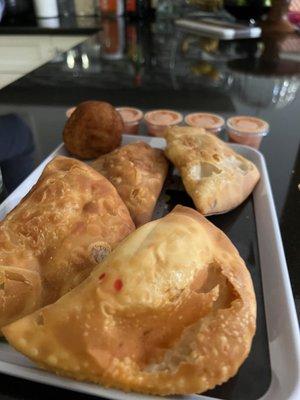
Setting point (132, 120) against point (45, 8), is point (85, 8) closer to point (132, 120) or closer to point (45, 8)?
point (45, 8)

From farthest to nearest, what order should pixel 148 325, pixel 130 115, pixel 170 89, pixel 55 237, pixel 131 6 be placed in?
pixel 131 6 → pixel 170 89 → pixel 130 115 → pixel 55 237 → pixel 148 325

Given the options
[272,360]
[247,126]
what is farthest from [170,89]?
[272,360]

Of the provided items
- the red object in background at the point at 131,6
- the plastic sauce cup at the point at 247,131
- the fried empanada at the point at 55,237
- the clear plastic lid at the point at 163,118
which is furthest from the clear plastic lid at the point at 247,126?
the red object in background at the point at 131,6

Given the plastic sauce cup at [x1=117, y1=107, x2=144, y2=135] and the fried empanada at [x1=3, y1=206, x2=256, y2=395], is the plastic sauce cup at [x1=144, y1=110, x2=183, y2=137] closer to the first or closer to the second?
the plastic sauce cup at [x1=117, y1=107, x2=144, y2=135]

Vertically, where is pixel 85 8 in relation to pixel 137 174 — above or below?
Result: above

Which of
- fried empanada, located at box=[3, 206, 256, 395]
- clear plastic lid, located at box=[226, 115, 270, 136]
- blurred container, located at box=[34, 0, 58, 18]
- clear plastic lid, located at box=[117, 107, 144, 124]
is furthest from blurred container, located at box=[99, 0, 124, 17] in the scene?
fried empanada, located at box=[3, 206, 256, 395]

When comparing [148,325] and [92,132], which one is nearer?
[148,325]

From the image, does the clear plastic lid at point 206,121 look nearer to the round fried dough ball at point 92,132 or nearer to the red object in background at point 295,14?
the round fried dough ball at point 92,132
